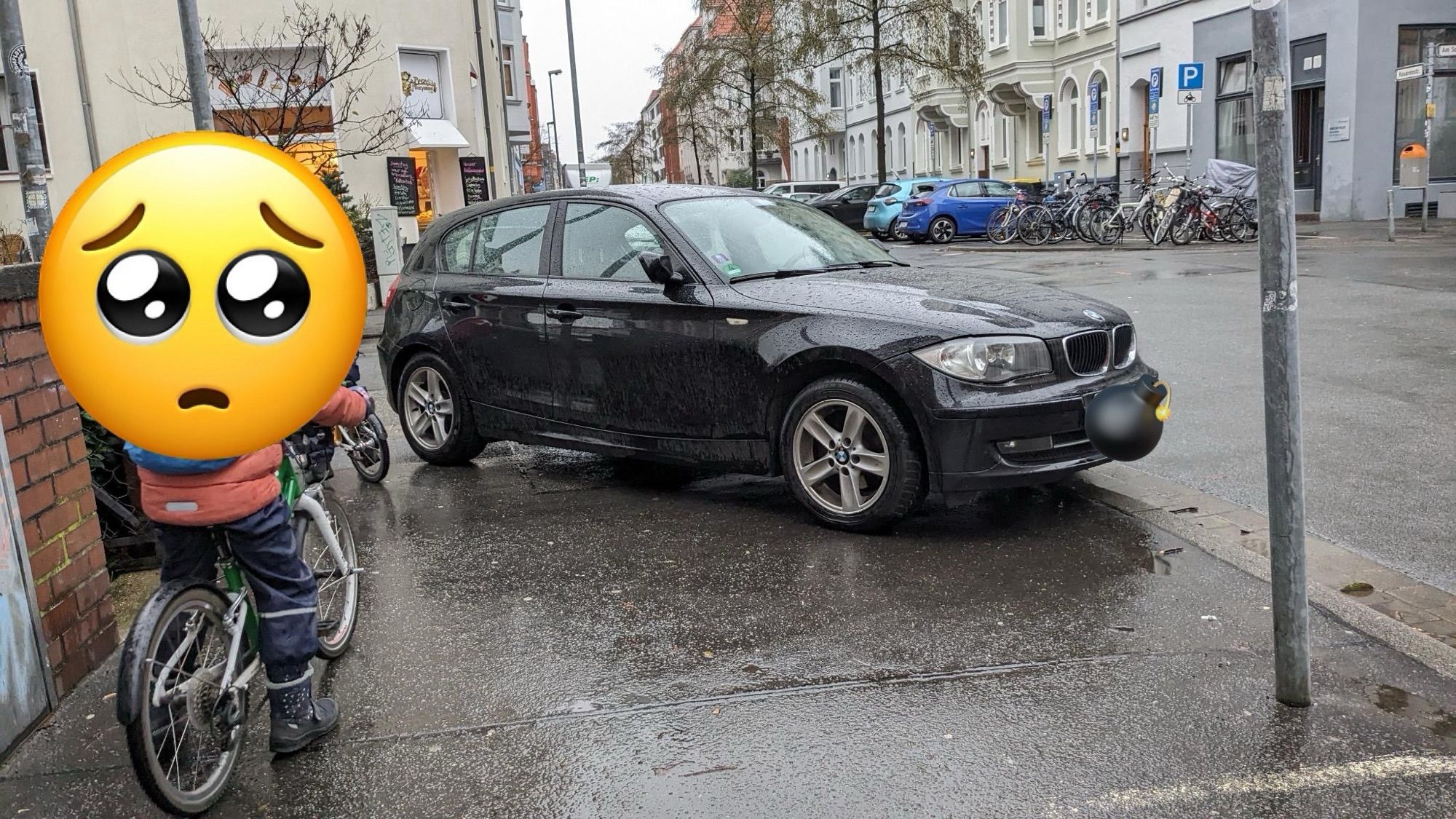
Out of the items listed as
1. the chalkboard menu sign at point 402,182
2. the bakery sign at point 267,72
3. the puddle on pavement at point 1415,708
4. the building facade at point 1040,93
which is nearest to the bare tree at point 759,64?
the building facade at point 1040,93

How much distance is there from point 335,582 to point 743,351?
2173 millimetres

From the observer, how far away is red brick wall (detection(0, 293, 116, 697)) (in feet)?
12.6

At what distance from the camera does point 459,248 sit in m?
7.39

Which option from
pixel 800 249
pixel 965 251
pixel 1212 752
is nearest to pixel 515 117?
pixel 965 251

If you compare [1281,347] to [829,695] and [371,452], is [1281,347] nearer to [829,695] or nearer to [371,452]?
[829,695]

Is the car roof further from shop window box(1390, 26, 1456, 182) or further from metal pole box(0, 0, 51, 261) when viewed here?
shop window box(1390, 26, 1456, 182)

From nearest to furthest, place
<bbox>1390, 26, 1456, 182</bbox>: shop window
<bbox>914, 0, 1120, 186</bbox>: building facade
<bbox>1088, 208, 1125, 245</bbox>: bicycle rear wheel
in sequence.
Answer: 1. <bbox>1088, 208, 1125, 245</bbox>: bicycle rear wheel
2. <bbox>1390, 26, 1456, 182</bbox>: shop window
3. <bbox>914, 0, 1120, 186</bbox>: building facade

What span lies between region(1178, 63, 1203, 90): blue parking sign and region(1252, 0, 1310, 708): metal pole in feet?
76.2

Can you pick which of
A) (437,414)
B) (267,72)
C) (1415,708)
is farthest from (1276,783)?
(267,72)

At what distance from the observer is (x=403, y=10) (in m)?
27.8

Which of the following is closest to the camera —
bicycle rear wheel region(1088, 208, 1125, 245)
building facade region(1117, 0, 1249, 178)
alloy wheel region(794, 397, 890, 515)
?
alloy wheel region(794, 397, 890, 515)

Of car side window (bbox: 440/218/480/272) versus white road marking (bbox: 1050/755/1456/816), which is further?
car side window (bbox: 440/218/480/272)

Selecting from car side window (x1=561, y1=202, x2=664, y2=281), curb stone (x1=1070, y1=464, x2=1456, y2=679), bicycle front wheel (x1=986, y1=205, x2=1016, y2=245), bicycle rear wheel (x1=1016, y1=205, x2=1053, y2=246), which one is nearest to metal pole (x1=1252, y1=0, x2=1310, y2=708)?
curb stone (x1=1070, y1=464, x2=1456, y2=679)

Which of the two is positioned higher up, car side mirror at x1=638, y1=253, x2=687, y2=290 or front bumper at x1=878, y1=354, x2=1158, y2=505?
car side mirror at x1=638, y1=253, x2=687, y2=290
